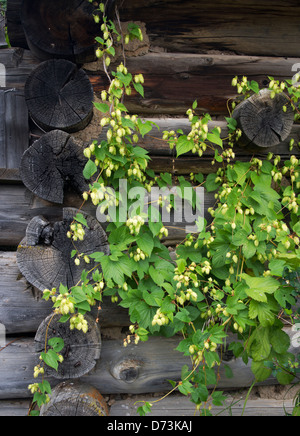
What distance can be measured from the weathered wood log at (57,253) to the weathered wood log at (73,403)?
2.16 ft

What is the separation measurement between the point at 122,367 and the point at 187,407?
554 mm

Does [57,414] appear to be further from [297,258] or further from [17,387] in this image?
[297,258]

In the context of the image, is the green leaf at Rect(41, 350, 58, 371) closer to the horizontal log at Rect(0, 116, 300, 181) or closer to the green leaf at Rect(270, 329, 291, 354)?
the horizontal log at Rect(0, 116, 300, 181)

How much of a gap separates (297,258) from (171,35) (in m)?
1.57

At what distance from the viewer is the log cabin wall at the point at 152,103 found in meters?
2.07

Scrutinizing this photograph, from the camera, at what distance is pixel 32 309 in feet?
7.12

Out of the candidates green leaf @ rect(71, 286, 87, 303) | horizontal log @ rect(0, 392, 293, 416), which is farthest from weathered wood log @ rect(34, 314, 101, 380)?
horizontal log @ rect(0, 392, 293, 416)

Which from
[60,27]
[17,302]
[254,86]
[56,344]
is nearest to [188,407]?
[56,344]

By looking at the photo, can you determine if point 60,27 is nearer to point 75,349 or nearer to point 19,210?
point 19,210

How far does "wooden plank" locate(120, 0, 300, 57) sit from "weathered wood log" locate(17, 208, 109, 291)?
126cm

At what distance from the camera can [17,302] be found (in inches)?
85.0

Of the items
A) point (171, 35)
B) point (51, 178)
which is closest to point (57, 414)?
point (51, 178)

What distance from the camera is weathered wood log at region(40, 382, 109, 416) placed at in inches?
77.6

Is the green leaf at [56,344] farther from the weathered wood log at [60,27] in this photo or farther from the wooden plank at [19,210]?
the weathered wood log at [60,27]
